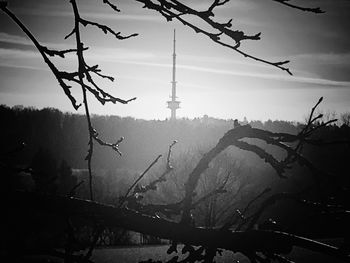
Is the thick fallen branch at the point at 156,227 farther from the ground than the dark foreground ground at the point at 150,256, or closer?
farther from the ground

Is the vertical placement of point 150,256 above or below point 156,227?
below

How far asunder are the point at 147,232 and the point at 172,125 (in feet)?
305

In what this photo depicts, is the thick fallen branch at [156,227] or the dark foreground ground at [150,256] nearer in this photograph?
the thick fallen branch at [156,227]

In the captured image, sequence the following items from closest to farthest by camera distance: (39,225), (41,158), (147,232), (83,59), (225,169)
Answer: (147,232) < (39,225) < (83,59) < (225,169) < (41,158)

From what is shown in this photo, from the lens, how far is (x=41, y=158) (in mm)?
49000

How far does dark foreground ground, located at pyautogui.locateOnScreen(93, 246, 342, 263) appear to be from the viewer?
12875mm

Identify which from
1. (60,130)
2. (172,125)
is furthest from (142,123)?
(60,130)

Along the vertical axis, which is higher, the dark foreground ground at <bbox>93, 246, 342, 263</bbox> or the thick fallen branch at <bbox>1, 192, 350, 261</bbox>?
the thick fallen branch at <bbox>1, 192, 350, 261</bbox>

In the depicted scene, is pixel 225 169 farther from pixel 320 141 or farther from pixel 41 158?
pixel 41 158

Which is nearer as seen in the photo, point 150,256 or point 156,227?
point 156,227

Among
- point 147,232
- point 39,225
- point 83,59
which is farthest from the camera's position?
point 83,59

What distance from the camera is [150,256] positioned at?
1344cm

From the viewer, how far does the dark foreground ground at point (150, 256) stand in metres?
12.9

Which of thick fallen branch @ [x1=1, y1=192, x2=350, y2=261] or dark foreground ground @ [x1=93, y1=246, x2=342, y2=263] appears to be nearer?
thick fallen branch @ [x1=1, y1=192, x2=350, y2=261]
